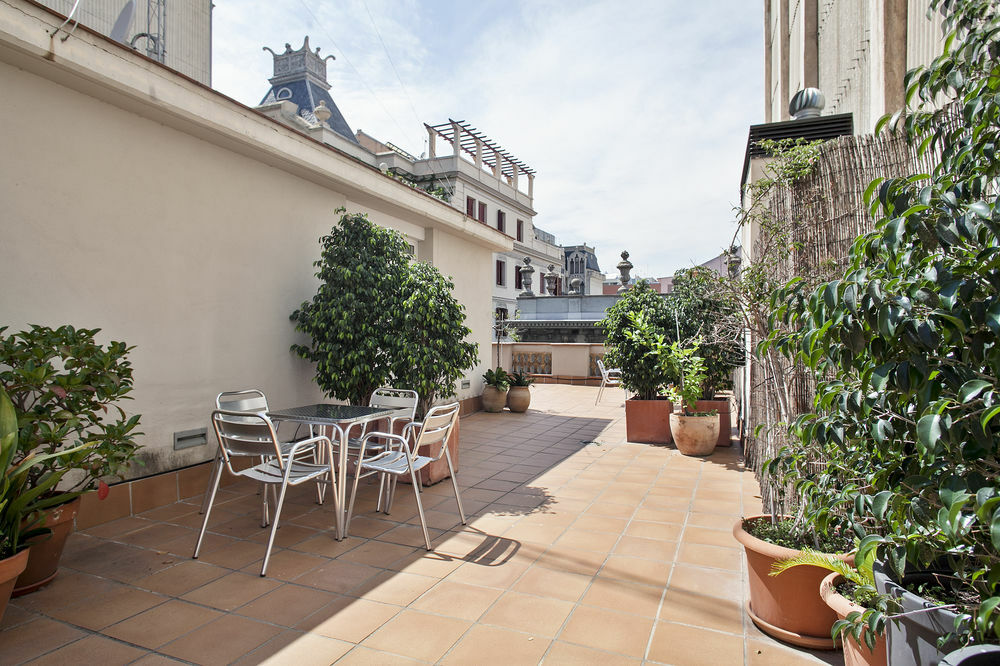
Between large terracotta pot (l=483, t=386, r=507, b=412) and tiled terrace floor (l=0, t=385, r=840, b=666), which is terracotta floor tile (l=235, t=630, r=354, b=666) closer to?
tiled terrace floor (l=0, t=385, r=840, b=666)

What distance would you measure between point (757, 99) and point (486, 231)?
5111mm

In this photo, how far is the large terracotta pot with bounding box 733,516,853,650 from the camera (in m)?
2.20

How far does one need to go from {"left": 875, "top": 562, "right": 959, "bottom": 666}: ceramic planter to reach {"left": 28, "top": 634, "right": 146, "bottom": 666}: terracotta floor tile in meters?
2.57

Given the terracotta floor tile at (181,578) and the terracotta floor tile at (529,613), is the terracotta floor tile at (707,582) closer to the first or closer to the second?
the terracotta floor tile at (529,613)

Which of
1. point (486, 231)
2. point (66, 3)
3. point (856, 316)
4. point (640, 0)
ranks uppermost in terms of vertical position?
point (66, 3)

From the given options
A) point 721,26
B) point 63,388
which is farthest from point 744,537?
point 721,26

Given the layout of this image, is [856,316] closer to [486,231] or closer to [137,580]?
[137,580]

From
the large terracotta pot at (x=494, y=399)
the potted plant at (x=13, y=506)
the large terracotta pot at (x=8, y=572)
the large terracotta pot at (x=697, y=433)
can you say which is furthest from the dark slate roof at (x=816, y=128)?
the large terracotta pot at (x=494, y=399)

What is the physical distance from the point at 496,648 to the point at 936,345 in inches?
73.7

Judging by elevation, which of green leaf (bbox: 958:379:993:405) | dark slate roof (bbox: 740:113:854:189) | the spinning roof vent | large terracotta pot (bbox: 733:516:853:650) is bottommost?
large terracotta pot (bbox: 733:516:853:650)

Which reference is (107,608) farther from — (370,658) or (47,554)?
(370,658)

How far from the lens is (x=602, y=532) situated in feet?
11.6

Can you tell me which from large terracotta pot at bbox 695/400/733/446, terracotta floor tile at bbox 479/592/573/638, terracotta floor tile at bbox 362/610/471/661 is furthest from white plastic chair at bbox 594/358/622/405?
terracotta floor tile at bbox 362/610/471/661

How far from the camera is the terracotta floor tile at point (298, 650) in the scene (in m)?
2.12
